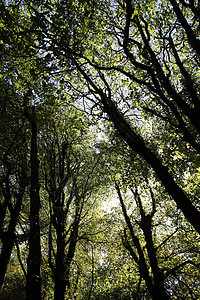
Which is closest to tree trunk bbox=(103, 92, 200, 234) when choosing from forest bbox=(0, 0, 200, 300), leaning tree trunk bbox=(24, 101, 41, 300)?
forest bbox=(0, 0, 200, 300)

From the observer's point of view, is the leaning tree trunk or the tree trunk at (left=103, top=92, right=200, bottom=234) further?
the leaning tree trunk

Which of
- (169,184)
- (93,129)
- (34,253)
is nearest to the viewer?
(169,184)

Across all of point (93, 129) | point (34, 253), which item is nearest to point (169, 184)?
point (34, 253)

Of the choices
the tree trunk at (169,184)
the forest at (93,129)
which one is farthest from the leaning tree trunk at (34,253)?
the tree trunk at (169,184)

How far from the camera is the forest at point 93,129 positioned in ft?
21.6

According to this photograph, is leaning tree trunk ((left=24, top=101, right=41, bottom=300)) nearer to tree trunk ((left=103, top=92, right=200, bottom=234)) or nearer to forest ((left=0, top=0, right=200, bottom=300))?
forest ((left=0, top=0, right=200, bottom=300))

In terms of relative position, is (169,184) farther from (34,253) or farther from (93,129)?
(93,129)

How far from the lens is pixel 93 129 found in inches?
683

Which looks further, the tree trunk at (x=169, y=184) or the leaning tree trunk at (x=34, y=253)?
the leaning tree trunk at (x=34, y=253)

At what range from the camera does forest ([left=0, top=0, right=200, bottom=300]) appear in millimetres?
6586

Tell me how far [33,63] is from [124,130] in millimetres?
6070

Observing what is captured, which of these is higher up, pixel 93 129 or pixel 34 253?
pixel 93 129

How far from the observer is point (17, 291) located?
2162 cm

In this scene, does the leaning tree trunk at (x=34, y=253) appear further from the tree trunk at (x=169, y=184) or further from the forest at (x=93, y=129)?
the tree trunk at (x=169, y=184)
